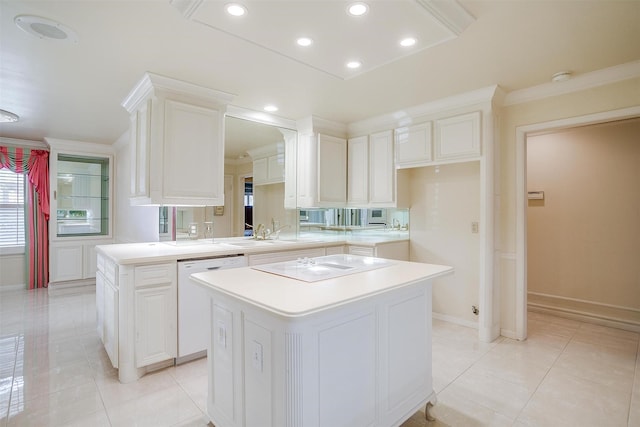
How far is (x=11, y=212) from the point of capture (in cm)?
514

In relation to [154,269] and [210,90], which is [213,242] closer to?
[154,269]

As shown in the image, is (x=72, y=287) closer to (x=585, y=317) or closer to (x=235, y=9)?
(x=235, y=9)

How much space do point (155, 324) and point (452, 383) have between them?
7.58ft

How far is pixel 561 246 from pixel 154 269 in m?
4.48

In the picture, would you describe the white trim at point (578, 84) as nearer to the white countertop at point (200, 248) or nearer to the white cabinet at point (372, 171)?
the white cabinet at point (372, 171)

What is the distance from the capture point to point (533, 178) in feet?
13.8

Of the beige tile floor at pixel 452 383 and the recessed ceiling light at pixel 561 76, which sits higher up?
the recessed ceiling light at pixel 561 76

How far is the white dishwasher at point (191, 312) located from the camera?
2668 mm

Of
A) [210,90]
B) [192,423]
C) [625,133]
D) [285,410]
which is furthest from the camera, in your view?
[625,133]

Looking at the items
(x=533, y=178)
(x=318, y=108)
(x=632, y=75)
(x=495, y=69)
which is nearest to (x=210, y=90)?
(x=318, y=108)

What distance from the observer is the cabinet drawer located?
97.0 inches

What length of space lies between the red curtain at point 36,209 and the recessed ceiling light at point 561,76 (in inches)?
271

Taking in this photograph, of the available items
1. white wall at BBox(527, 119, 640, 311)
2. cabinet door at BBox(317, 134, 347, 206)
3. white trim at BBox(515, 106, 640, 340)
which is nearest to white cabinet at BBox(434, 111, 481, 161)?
white trim at BBox(515, 106, 640, 340)

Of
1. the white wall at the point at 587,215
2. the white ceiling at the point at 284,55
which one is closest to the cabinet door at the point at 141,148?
the white ceiling at the point at 284,55
